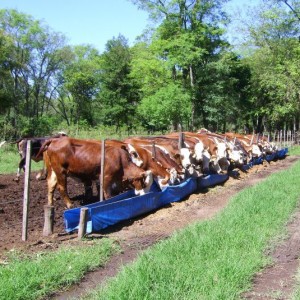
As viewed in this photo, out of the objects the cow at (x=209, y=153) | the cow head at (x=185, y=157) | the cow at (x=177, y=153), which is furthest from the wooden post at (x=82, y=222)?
the cow at (x=209, y=153)

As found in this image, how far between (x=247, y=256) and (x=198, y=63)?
3070 cm

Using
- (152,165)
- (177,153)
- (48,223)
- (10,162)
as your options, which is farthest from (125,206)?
(10,162)

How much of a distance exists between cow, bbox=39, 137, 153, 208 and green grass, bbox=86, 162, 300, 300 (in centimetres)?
226

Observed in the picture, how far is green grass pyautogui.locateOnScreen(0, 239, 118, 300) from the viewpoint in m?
4.61

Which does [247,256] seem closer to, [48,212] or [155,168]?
[48,212]

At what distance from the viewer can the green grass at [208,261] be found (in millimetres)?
4500

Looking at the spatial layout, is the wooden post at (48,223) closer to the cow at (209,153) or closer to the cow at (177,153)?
the cow at (177,153)

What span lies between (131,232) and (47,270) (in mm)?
2725

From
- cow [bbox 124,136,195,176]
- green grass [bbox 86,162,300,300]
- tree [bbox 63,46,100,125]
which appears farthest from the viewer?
tree [bbox 63,46,100,125]

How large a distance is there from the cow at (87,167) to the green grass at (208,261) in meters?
2.26

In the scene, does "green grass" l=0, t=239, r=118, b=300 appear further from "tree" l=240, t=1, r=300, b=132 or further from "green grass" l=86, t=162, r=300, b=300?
"tree" l=240, t=1, r=300, b=132

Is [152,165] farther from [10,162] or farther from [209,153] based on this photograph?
[10,162]

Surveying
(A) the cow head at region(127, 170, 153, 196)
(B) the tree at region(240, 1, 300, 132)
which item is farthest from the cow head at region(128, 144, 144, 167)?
(B) the tree at region(240, 1, 300, 132)

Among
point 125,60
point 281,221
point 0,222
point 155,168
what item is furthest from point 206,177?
point 125,60
